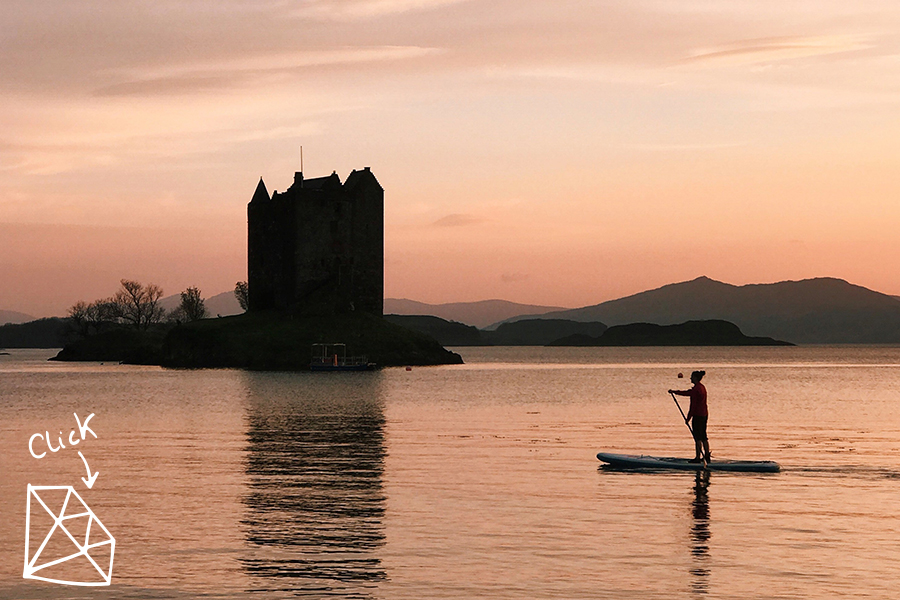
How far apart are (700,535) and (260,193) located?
150 m

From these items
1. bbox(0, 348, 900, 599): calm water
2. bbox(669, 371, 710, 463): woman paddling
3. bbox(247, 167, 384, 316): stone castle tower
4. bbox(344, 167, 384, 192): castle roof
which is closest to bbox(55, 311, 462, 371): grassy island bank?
bbox(247, 167, 384, 316): stone castle tower

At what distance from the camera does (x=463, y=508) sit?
2606cm

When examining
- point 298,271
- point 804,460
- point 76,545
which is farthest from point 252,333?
point 76,545

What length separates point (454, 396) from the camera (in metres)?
83.1

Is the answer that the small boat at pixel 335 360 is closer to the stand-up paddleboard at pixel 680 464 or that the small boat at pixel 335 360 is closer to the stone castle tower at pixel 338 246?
the stone castle tower at pixel 338 246

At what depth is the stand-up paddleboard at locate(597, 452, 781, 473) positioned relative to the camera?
33375mm

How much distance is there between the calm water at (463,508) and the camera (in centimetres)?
1847

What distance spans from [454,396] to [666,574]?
6422 centimetres

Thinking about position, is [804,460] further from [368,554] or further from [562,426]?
[368,554]

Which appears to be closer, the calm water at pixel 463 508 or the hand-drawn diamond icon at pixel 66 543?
the calm water at pixel 463 508

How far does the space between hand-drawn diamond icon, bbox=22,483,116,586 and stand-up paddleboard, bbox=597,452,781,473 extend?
15424 millimetres

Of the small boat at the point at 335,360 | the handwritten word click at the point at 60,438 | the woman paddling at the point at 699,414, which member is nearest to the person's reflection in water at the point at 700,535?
the woman paddling at the point at 699,414

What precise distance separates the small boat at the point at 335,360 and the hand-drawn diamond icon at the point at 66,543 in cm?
10947

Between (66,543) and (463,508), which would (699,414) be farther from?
(66,543)
